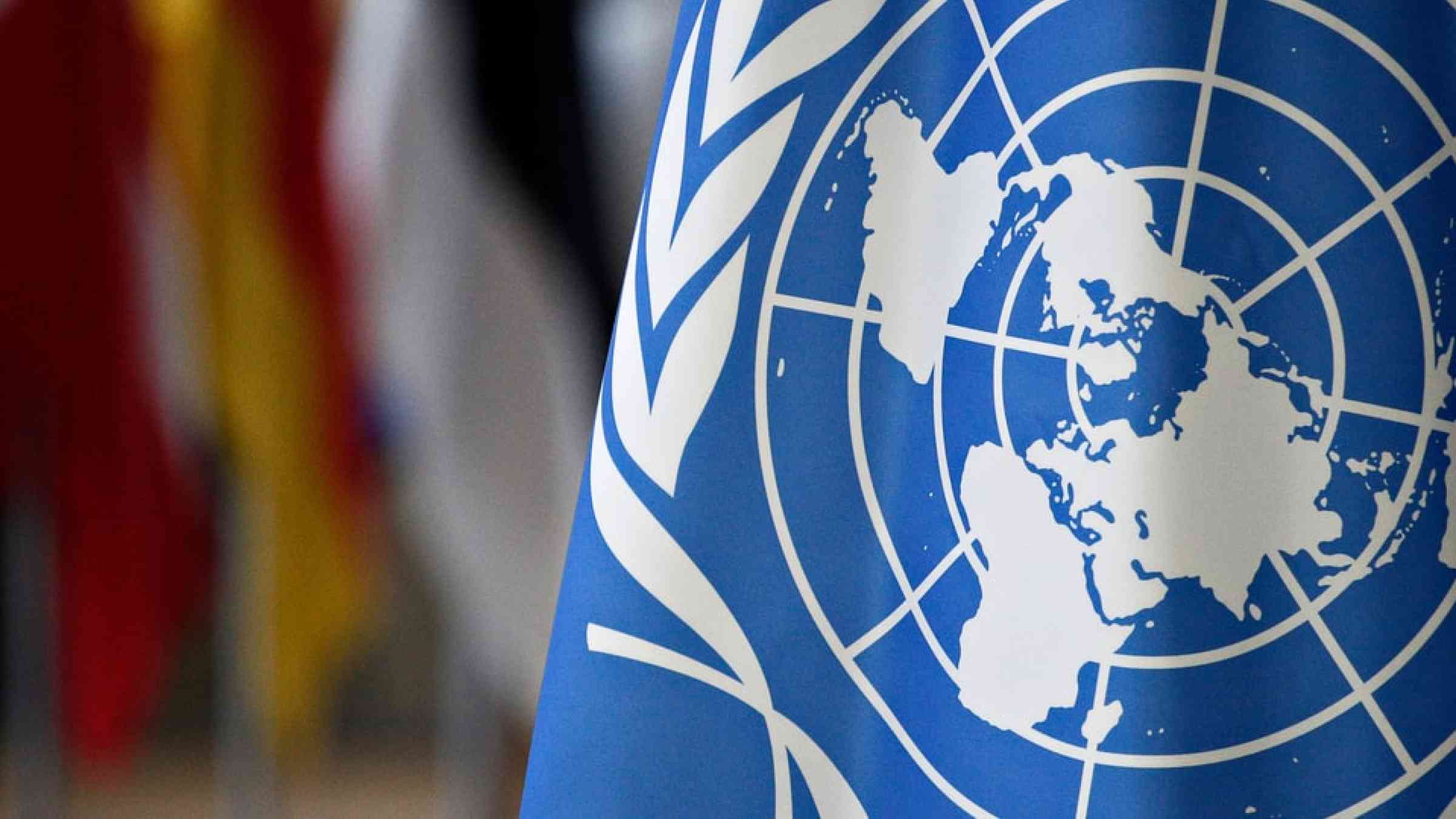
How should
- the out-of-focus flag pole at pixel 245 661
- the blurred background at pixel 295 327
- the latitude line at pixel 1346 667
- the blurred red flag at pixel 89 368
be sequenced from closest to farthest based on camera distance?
the latitude line at pixel 1346 667
the blurred background at pixel 295 327
the blurred red flag at pixel 89 368
the out-of-focus flag pole at pixel 245 661

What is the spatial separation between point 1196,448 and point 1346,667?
10 centimetres

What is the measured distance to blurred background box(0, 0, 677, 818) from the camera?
1137mm

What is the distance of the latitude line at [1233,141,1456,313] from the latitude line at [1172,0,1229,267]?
3cm

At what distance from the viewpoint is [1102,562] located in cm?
52

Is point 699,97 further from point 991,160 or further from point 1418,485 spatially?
point 1418,485

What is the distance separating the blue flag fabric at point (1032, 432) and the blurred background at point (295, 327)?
1.96 feet

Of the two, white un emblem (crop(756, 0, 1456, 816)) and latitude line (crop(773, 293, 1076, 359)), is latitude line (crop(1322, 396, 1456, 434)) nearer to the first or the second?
white un emblem (crop(756, 0, 1456, 816))

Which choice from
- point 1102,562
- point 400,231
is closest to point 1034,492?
point 1102,562

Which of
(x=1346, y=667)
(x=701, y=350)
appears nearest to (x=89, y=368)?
(x=701, y=350)

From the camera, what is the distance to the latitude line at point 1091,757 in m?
0.51

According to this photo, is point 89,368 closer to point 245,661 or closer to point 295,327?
point 295,327

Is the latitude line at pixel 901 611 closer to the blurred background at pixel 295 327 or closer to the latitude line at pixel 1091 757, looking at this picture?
the latitude line at pixel 1091 757

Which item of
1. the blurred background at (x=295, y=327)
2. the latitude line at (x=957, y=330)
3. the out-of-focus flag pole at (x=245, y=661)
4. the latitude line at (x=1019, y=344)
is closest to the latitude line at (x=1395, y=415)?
the latitude line at (x=1019, y=344)

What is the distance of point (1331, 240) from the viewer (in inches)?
20.6
